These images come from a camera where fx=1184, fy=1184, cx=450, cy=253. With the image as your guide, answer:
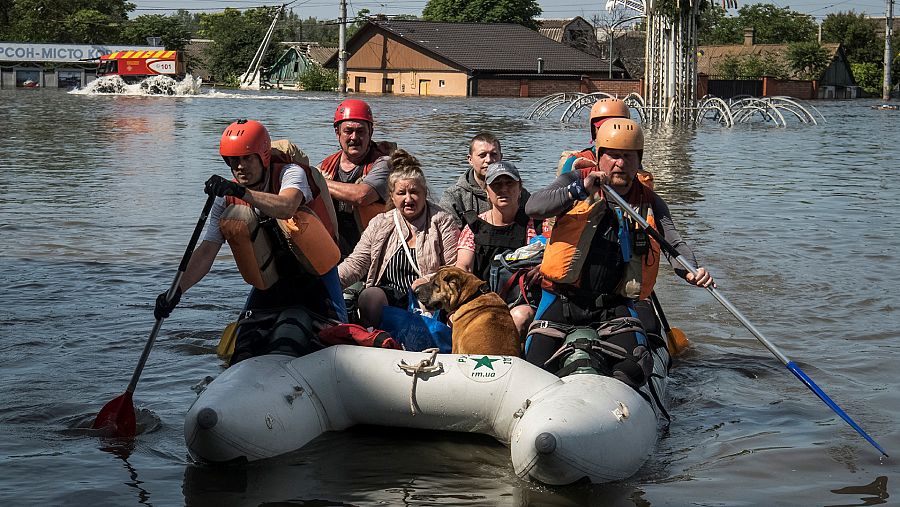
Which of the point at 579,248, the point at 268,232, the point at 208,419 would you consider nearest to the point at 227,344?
the point at 268,232

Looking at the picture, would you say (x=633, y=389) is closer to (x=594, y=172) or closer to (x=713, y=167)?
(x=594, y=172)

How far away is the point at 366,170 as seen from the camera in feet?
28.3

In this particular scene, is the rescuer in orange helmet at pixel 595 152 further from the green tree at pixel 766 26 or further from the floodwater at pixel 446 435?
the green tree at pixel 766 26

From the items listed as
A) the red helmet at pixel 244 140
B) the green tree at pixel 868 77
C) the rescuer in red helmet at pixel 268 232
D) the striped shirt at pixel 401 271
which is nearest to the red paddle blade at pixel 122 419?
the rescuer in red helmet at pixel 268 232

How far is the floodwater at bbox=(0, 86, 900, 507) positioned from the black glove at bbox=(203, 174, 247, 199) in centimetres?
142

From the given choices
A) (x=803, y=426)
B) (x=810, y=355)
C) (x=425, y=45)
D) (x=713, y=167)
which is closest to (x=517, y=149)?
(x=713, y=167)

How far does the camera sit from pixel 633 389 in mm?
6277

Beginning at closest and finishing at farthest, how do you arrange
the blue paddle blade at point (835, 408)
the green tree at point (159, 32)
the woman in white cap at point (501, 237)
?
the blue paddle blade at point (835, 408) → the woman in white cap at point (501, 237) → the green tree at point (159, 32)

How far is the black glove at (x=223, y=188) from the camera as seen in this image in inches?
237

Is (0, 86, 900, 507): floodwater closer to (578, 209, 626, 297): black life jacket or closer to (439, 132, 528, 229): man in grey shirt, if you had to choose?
(578, 209, 626, 297): black life jacket

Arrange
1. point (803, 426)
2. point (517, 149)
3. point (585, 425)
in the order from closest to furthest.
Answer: point (585, 425)
point (803, 426)
point (517, 149)

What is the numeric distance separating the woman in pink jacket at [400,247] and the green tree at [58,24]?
263 feet

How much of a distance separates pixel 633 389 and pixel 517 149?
22528 mm

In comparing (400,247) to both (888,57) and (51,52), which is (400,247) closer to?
(888,57)
